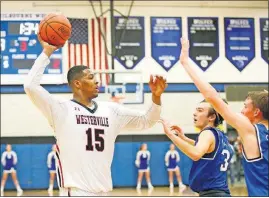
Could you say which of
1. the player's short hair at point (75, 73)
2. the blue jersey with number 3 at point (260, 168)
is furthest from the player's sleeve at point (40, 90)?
the blue jersey with number 3 at point (260, 168)

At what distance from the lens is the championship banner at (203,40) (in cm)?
1542

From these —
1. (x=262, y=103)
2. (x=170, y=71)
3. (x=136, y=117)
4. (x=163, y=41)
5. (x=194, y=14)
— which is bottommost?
(x=136, y=117)

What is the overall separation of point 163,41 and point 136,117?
1177 cm

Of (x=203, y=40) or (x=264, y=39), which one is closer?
(x=203, y=40)

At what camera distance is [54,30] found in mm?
3752

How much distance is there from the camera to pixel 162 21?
50.4 feet

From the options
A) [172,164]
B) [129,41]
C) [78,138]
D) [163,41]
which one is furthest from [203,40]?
[78,138]

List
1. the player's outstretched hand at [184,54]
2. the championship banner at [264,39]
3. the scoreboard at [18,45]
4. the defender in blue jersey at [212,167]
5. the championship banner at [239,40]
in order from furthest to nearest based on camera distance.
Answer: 1. the championship banner at [264,39]
2. the championship banner at [239,40]
3. the scoreboard at [18,45]
4. the defender in blue jersey at [212,167]
5. the player's outstretched hand at [184,54]

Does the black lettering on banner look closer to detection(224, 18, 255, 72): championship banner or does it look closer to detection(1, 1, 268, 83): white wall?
detection(1, 1, 268, 83): white wall

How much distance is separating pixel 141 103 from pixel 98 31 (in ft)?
10.3

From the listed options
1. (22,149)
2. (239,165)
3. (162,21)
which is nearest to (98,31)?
(162,21)

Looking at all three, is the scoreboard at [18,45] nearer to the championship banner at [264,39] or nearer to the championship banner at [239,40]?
the championship banner at [239,40]

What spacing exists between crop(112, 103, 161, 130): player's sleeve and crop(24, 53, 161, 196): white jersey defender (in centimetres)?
15

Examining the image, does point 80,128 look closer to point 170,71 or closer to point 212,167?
point 212,167
